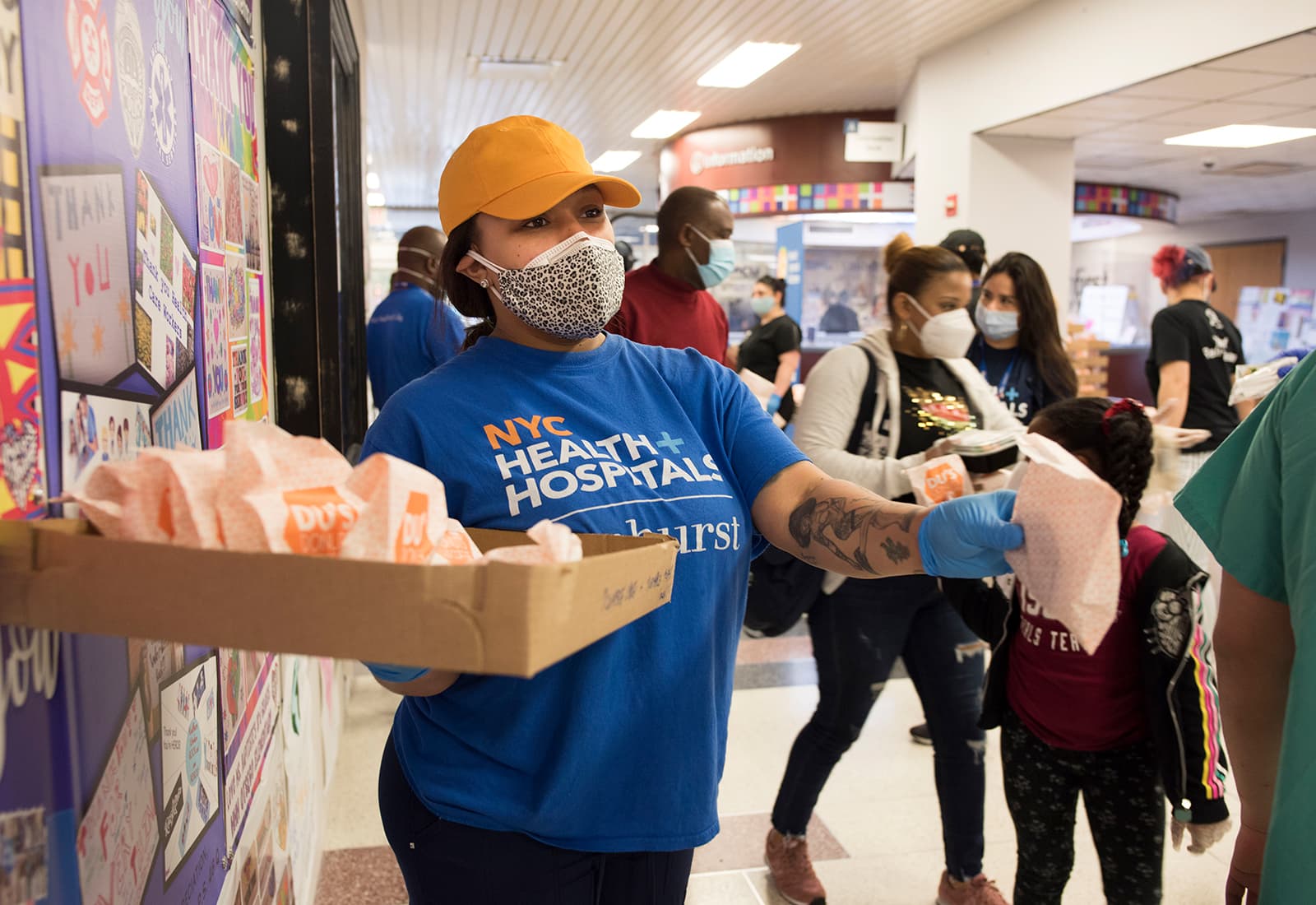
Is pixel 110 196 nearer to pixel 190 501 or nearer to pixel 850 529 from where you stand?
pixel 190 501

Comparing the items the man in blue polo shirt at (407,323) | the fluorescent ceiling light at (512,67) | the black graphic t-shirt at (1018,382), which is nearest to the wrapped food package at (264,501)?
the black graphic t-shirt at (1018,382)

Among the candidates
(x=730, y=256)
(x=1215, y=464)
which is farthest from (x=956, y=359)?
(x=1215, y=464)

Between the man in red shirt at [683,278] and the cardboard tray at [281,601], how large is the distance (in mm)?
2383

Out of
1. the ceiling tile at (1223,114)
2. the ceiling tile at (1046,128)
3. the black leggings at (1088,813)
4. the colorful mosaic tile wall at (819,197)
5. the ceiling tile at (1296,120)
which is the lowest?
the black leggings at (1088,813)

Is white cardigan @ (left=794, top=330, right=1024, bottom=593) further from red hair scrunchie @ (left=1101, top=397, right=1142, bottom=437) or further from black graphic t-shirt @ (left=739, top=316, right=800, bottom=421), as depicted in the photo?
black graphic t-shirt @ (left=739, top=316, right=800, bottom=421)

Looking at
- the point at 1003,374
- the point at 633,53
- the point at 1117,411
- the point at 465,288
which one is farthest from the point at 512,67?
the point at 465,288

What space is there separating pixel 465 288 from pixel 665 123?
34.2ft

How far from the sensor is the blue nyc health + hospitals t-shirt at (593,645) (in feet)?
3.99

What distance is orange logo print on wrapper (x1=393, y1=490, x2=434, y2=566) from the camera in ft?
2.36

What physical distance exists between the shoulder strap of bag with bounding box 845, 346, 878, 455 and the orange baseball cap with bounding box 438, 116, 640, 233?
127 centimetres

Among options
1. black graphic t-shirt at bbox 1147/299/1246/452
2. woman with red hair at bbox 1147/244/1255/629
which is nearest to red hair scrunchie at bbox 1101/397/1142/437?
woman with red hair at bbox 1147/244/1255/629

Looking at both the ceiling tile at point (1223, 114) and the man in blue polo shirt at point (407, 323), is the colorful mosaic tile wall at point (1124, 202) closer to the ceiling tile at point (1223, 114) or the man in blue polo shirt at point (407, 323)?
the ceiling tile at point (1223, 114)

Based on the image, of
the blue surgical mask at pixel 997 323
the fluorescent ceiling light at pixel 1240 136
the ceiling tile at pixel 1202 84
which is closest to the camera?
the blue surgical mask at pixel 997 323

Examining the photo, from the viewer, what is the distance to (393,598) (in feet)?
2.12
